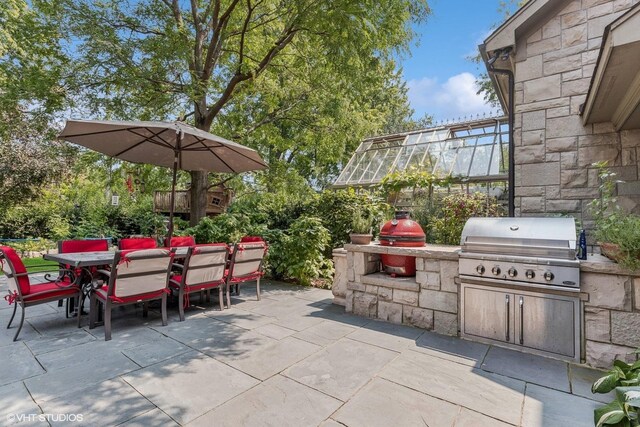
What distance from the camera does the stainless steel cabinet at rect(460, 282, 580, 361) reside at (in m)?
2.87

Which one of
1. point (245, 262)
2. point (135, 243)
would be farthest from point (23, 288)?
point (245, 262)

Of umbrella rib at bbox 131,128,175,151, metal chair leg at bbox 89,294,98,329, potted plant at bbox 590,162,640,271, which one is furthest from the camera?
umbrella rib at bbox 131,128,175,151

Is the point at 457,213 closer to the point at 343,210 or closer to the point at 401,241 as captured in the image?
the point at 343,210

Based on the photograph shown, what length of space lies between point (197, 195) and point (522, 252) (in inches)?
255

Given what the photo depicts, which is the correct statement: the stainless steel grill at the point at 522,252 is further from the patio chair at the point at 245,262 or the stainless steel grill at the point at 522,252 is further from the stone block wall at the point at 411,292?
the patio chair at the point at 245,262

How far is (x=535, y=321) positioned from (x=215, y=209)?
8740 millimetres

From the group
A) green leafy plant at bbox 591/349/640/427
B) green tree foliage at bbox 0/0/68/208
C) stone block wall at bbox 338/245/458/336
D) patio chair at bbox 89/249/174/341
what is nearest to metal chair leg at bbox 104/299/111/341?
patio chair at bbox 89/249/174/341

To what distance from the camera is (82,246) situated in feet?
15.5

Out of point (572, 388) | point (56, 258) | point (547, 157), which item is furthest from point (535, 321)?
point (56, 258)

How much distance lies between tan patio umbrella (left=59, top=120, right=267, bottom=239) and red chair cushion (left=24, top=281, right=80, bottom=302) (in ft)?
4.64

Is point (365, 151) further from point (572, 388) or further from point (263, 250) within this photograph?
point (572, 388)

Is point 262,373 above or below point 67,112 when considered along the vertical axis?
below

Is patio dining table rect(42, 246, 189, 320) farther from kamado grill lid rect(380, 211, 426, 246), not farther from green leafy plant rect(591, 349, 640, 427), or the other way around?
green leafy plant rect(591, 349, 640, 427)

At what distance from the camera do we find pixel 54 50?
605 cm
